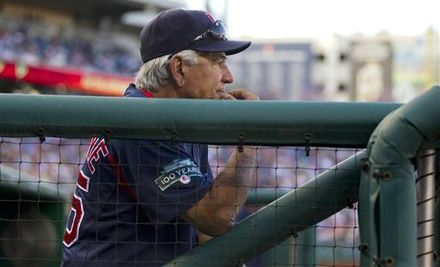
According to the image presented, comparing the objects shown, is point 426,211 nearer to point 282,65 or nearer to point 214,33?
point 214,33

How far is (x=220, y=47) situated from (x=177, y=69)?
0.46 feet

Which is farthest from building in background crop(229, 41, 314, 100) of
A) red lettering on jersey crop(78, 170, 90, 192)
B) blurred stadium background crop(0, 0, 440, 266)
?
red lettering on jersey crop(78, 170, 90, 192)

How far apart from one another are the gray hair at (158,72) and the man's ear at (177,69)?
1cm

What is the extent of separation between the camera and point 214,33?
2598 mm

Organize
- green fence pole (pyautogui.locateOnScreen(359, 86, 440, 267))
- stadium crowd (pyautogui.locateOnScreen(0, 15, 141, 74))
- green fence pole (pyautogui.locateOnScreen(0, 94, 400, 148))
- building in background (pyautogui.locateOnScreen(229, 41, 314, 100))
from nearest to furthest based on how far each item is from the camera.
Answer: green fence pole (pyautogui.locateOnScreen(359, 86, 440, 267)) < green fence pole (pyautogui.locateOnScreen(0, 94, 400, 148)) < stadium crowd (pyautogui.locateOnScreen(0, 15, 141, 74)) < building in background (pyautogui.locateOnScreen(229, 41, 314, 100))

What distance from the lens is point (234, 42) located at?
2.67 metres

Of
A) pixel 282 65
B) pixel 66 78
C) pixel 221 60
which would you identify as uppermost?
pixel 282 65

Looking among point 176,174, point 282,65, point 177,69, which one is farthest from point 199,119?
point 282,65

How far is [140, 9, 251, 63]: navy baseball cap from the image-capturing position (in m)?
2.56

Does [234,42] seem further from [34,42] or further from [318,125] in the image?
[34,42]

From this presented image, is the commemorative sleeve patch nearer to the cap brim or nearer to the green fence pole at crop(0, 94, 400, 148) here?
the green fence pole at crop(0, 94, 400, 148)

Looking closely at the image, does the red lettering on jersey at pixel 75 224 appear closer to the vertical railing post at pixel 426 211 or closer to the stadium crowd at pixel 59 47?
the vertical railing post at pixel 426 211

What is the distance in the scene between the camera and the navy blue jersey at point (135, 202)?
223cm

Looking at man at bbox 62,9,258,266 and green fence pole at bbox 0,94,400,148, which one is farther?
man at bbox 62,9,258,266
